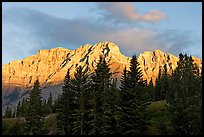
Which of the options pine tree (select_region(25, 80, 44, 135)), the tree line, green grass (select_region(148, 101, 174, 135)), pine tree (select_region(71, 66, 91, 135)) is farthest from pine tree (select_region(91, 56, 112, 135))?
pine tree (select_region(25, 80, 44, 135))

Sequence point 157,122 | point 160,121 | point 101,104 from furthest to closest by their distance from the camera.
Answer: point 160,121 < point 157,122 < point 101,104

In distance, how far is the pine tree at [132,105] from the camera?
50.7m

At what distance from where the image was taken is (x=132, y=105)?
5131 centimetres

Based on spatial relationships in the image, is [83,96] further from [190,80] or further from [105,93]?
[190,80]

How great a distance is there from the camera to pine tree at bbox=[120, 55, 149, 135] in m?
50.7

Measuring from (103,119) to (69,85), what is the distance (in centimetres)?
1482

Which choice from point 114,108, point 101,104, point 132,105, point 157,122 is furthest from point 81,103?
point 157,122

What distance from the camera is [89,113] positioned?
2132 inches

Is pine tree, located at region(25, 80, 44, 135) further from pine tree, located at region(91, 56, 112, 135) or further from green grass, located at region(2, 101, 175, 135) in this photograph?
pine tree, located at region(91, 56, 112, 135)

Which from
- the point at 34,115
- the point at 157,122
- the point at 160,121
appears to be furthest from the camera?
the point at 160,121

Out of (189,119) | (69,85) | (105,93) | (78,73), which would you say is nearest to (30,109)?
(69,85)

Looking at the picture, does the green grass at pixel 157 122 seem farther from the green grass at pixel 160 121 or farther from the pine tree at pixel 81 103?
the pine tree at pixel 81 103

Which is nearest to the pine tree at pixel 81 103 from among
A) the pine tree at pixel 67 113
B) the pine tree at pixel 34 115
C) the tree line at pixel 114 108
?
the tree line at pixel 114 108

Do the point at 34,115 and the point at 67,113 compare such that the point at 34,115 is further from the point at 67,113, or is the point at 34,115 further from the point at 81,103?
the point at 81,103
